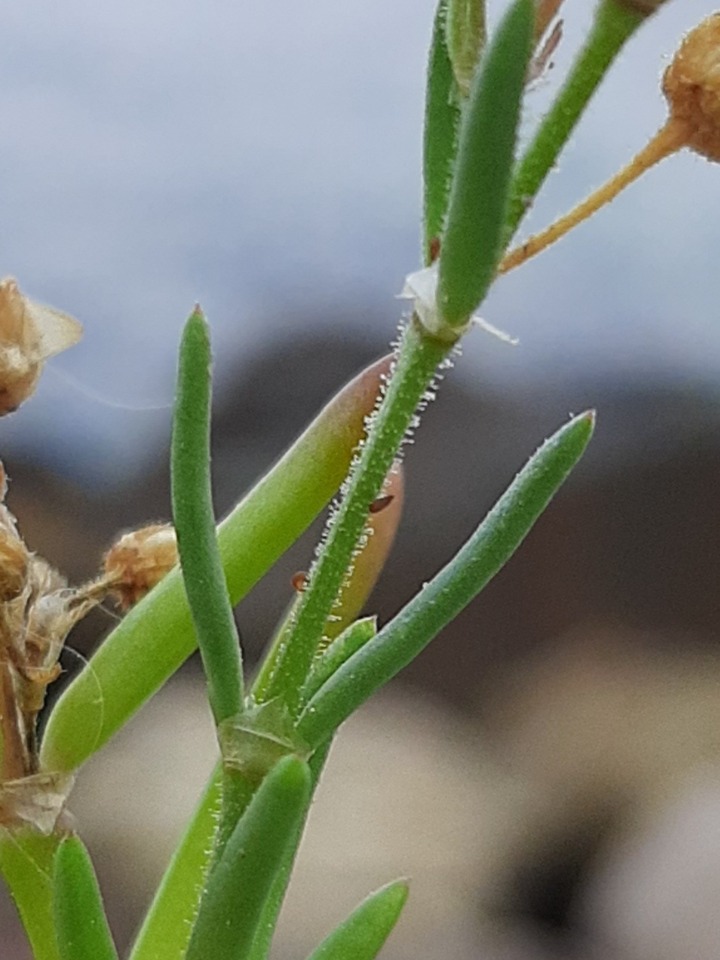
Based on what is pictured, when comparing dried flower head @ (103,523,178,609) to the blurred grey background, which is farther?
the blurred grey background

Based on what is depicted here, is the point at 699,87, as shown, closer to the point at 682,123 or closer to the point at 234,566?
the point at 682,123

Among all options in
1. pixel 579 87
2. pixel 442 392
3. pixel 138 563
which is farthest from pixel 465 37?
pixel 442 392

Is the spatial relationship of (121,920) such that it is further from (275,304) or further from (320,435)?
(320,435)

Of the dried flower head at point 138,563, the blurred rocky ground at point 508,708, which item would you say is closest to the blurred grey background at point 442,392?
the blurred rocky ground at point 508,708

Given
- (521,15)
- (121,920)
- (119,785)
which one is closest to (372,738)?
(119,785)

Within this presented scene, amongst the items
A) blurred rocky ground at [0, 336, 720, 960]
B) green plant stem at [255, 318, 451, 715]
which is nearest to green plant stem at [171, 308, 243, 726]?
green plant stem at [255, 318, 451, 715]

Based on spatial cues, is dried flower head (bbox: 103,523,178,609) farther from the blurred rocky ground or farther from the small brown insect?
the blurred rocky ground
